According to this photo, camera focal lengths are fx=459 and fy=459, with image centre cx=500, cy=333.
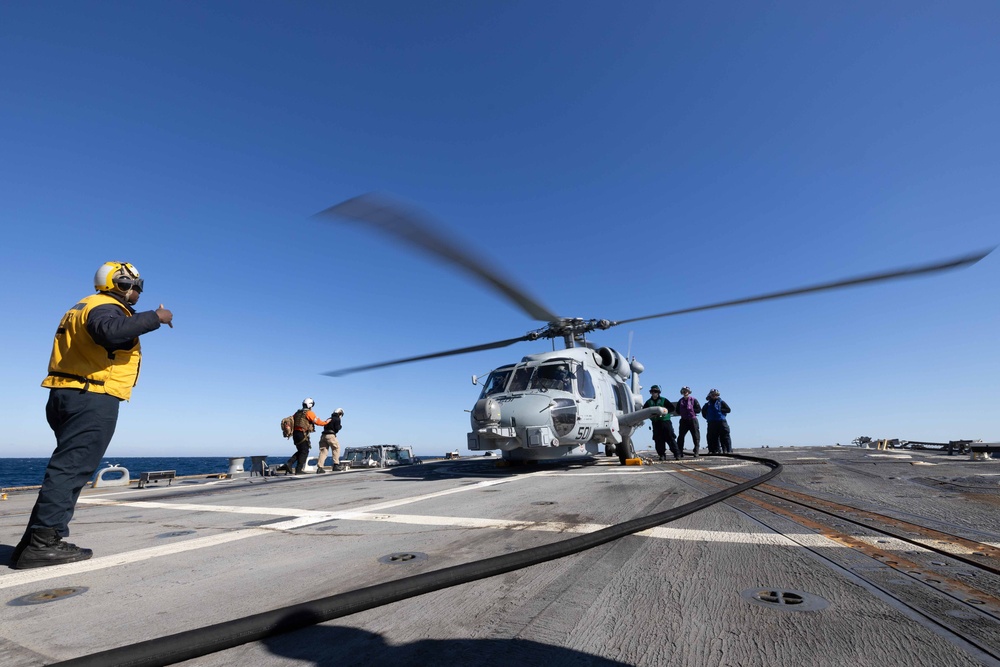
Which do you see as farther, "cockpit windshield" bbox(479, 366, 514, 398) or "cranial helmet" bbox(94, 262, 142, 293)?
"cockpit windshield" bbox(479, 366, 514, 398)

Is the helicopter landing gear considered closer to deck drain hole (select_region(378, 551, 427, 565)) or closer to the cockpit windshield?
the cockpit windshield

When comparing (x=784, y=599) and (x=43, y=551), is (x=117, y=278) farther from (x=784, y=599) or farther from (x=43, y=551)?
(x=784, y=599)

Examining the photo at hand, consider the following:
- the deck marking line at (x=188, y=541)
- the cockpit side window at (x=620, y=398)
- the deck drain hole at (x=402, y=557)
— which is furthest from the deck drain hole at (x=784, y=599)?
the cockpit side window at (x=620, y=398)

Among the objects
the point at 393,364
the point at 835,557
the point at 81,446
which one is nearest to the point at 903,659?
the point at 835,557

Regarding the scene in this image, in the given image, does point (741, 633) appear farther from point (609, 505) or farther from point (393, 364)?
point (393, 364)

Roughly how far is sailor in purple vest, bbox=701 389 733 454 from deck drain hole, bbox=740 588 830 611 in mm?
13289

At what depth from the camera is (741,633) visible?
1.69 metres

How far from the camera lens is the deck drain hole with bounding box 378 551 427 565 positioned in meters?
2.71

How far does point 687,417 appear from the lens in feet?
45.7

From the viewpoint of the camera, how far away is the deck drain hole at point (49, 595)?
85.9 inches

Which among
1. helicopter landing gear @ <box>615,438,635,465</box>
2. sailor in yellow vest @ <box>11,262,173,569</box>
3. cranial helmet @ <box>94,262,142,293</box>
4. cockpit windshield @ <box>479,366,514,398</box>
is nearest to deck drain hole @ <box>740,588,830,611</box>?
sailor in yellow vest @ <box>11,262,173,569</box>

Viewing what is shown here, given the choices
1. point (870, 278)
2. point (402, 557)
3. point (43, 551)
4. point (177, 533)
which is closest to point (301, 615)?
point (402, 557)

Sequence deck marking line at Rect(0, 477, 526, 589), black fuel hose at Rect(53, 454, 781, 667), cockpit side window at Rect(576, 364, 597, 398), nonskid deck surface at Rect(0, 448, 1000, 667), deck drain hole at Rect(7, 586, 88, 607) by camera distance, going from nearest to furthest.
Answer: black fuel hose at Rect(53, 454, 781, 667) < nonskid deck surface at Rect(0, 448, 1000, 667) < deck drain hole at Rect(7, 586, 88, 607) < deck marking line at Rect(0, 477, 526, 589) < cockpit side window at Rect(576, 364, 597, 398)

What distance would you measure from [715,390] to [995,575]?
1274cm
